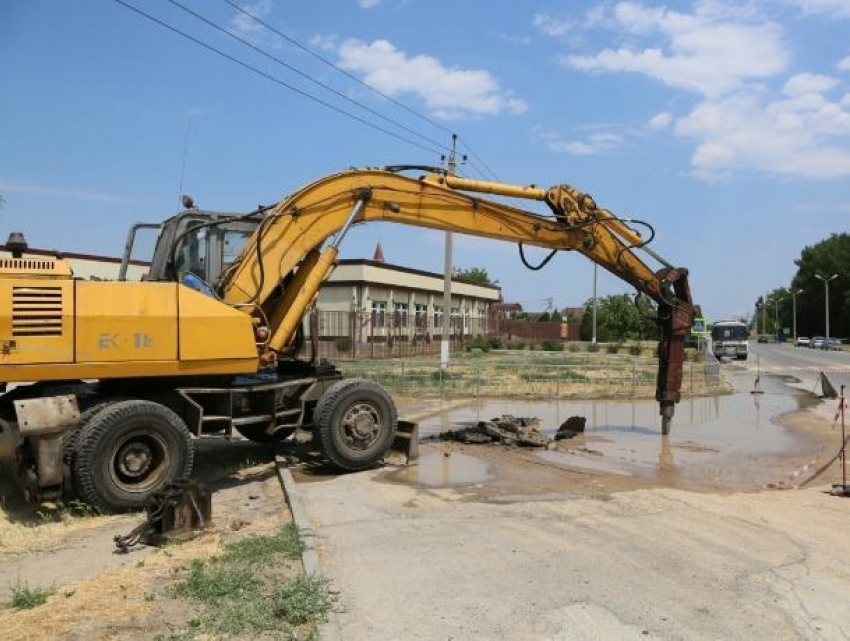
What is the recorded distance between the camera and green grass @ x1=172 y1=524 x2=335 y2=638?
4828 mm

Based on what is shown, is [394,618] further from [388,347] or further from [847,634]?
[388,347]

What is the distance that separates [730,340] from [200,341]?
2059 inches

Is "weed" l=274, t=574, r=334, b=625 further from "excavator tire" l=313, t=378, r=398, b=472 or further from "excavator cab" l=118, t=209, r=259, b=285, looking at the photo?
"excavator cab" l=118, t=209, r=259, b=285

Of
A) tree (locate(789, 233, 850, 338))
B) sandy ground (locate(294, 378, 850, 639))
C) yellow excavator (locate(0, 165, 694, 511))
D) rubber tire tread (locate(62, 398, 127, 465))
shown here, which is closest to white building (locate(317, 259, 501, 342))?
yellow excavator (locate(0, 165, 694, 511))

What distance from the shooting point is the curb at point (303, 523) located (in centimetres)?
471

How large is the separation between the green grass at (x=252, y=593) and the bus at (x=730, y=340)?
52608 millimetres

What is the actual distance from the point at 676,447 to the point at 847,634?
8728 millimetres

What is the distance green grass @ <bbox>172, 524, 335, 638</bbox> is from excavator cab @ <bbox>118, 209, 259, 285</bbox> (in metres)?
4.36

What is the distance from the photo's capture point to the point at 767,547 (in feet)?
22.2

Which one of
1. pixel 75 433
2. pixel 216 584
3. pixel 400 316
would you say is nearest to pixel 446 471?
pixel 75 433

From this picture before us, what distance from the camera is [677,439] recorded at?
14.4 meters

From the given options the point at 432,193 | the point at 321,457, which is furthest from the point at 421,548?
the point at 432,193

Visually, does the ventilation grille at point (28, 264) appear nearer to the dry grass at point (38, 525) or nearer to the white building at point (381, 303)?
the dry grass at point (38, 525)

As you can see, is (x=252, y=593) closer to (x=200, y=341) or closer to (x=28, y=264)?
(x=200, y=341)
